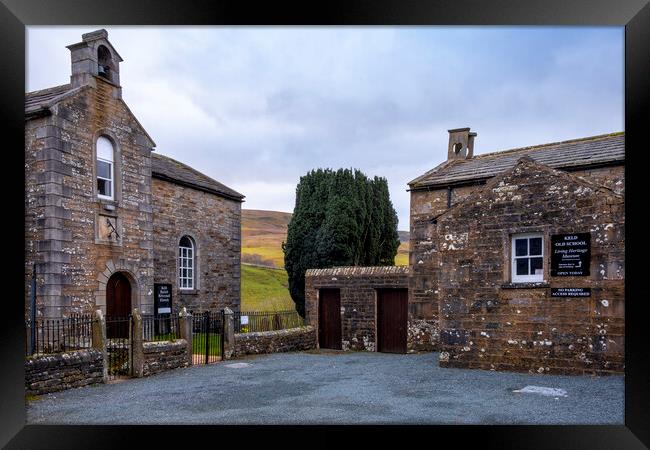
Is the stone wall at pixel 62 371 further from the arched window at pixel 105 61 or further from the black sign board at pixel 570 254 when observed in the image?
the black sign board at pixel 570 254

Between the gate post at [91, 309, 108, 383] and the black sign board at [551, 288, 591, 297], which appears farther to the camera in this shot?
the gate post at [91, 309, 108, 383]

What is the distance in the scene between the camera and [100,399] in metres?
7.81

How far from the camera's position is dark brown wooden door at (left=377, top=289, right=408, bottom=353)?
13953 millimetres

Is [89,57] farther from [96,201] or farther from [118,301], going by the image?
[118,301]

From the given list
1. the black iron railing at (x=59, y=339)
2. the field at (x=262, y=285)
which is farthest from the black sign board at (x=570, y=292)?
the field at (x=262, y=285)

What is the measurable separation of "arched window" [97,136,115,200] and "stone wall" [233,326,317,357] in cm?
436

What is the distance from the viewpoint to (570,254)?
29.9 feet

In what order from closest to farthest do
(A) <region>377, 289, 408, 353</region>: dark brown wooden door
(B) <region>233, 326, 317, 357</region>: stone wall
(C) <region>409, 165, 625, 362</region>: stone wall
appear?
(B) <region>233, 326, 317, 357</region>: stone wall
(C) <region>409, 165, 625, 362</region>: stone wall
(A) <region>377, 289, 408, 353</region>: dark brown wooden door

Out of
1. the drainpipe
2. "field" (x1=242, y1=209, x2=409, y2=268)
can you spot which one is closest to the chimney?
the drainpipe

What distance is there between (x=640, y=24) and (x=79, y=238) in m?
10.3

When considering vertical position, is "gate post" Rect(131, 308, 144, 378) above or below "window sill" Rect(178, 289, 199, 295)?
below

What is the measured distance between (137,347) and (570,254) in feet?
25.2

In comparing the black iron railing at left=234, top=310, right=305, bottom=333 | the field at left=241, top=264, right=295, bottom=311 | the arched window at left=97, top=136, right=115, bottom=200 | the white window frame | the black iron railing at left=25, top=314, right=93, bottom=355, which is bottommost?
the field at left=241, top=264, right=295, bottom=311

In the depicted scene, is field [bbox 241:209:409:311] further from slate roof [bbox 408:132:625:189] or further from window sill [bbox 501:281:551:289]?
window sill [bbox 501:281:551:289]
